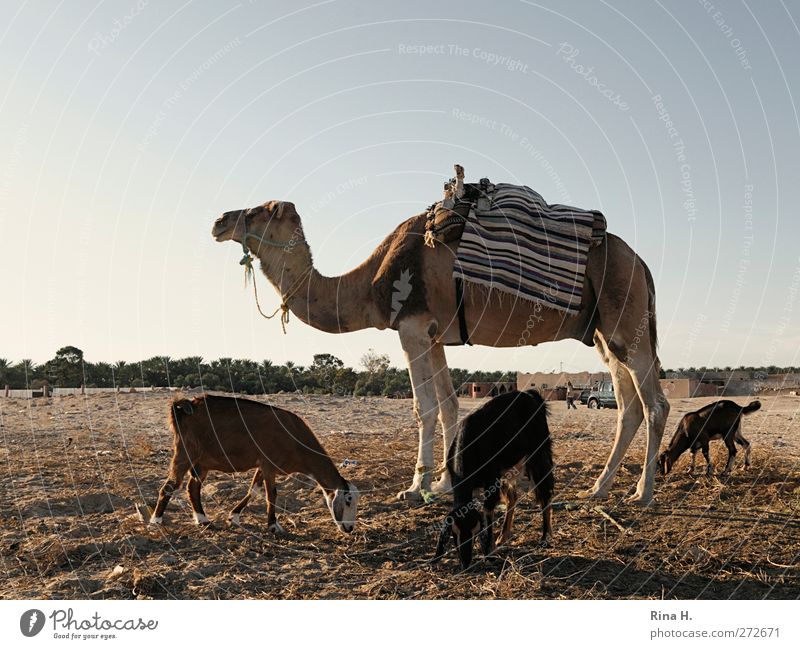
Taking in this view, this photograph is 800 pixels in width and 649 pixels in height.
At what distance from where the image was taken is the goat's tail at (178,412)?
7.29 m

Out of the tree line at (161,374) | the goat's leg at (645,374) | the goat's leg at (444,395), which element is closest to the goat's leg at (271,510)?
the goat's leg at (444,395)

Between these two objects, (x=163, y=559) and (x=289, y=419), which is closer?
(x=163, y=559)

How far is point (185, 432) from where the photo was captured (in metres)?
7.27

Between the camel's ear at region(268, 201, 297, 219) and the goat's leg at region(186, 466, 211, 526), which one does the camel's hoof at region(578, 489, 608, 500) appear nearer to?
the goat's leg at region(186, 466, 211, 526)

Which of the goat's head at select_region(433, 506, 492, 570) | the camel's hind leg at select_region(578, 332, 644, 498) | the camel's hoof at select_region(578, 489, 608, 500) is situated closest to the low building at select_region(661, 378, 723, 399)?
the camel's hind leg at select_region(578, 332, 644, 498)

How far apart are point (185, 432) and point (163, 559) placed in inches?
57.3

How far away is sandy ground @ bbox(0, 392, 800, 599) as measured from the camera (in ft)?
18.3

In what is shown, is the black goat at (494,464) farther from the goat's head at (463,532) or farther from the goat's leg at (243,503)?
the goat's leg at (243,503)

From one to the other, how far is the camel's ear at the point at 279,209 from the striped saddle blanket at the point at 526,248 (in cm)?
221

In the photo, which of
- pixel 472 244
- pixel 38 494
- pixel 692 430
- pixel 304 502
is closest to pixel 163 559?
pixel 304 502

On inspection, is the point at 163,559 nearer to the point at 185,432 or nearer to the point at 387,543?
the point at 185,432

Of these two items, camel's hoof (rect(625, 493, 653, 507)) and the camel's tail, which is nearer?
camel's hoof (rect(625, 493, 653, 507))

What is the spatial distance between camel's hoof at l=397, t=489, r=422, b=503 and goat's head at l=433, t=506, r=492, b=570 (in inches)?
81.2

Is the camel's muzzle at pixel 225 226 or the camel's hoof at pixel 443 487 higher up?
the camel's muzzle at pixel 225 226
